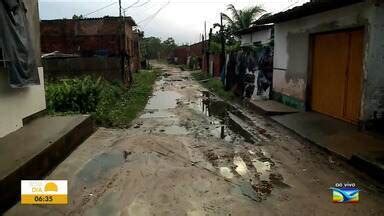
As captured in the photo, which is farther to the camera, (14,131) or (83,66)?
(83,66)

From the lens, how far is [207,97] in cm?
1712

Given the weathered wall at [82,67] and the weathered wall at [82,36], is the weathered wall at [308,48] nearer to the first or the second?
the weathered wall at [82,67]

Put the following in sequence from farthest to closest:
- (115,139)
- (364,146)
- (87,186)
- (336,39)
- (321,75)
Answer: (321,75) < (336,39) < (115,139) < (364,146) < (87,186)

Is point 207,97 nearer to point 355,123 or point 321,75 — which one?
point 321,75

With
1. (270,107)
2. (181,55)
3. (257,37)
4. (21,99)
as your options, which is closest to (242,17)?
(257,37)

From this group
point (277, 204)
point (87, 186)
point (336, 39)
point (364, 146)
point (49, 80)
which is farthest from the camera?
point (49, 80)

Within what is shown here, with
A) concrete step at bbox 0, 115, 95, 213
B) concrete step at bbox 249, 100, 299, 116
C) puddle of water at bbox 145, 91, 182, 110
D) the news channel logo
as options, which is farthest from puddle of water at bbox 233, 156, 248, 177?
puddle of water at bbox 145, 91, 182, 110

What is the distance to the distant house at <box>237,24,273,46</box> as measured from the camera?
62.5 feet

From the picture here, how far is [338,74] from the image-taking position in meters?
9.81

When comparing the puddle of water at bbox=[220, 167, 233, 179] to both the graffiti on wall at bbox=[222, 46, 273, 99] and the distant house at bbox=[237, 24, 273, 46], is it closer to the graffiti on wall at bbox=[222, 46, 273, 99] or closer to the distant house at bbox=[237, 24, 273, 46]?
the graffiti on wall at bbox=[222, 46, 273, 99]

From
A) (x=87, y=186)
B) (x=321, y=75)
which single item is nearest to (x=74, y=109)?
(x=87, y=186)

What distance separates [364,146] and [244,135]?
2.82 m

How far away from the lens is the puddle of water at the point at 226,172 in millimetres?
5965
